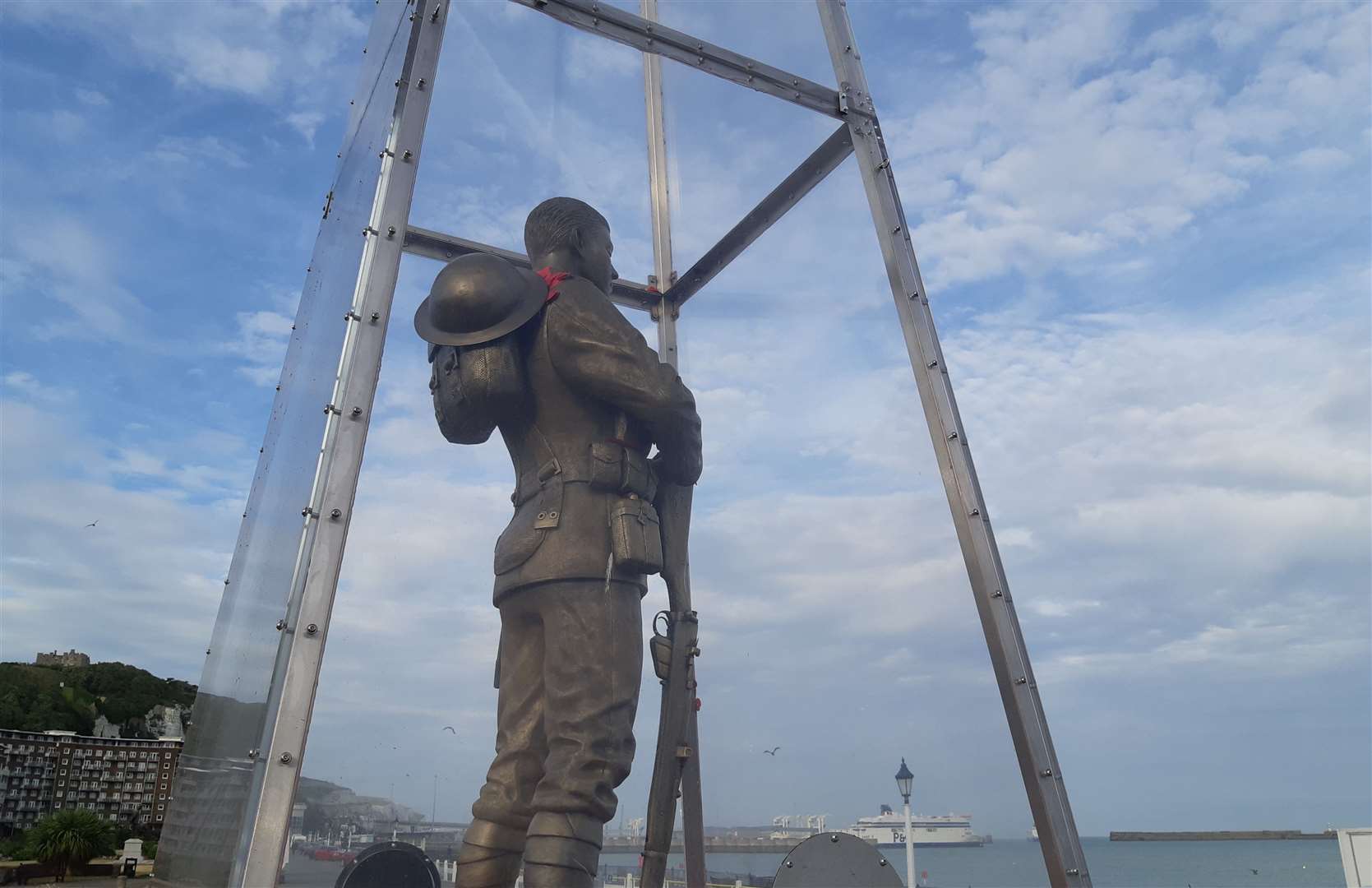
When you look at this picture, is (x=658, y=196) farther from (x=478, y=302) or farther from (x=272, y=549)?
(x=272, y=549)

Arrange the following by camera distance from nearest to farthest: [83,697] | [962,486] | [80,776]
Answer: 1. [962,486]
2. [80,776]
3. [83,697]

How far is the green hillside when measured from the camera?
37.1 m

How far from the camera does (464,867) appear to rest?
3.10 metres

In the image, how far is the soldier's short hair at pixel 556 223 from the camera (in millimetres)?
3760

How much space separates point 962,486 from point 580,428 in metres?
1.60

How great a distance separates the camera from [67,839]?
2603 cm

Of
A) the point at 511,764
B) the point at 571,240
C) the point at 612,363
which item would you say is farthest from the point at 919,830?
the point at 571,240

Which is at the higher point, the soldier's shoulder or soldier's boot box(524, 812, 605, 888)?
the soldier's shoulder

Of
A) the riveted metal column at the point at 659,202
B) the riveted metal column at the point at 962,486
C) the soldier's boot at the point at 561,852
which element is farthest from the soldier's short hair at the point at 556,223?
the soldier's boot at the point at 561,852

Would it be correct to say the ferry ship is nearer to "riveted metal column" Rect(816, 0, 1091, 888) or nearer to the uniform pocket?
"riveted metal column" Rect(816, 0, 1091, 888)

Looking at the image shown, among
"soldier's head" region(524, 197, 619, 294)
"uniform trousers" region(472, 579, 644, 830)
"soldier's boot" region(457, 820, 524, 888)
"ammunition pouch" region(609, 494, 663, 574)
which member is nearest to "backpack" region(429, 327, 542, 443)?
"soldier's head" region(524, 197, 619, 294)

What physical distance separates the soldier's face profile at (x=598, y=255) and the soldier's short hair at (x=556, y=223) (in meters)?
0.03

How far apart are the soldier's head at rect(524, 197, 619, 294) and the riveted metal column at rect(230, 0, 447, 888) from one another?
0.66 metres

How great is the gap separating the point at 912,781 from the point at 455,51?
408 cm
